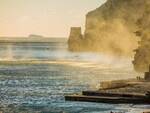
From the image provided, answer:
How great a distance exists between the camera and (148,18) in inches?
6014

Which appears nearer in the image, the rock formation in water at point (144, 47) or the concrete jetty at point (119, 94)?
the concrete jetty at point (119, 94)

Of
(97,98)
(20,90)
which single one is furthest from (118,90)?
(20,90)

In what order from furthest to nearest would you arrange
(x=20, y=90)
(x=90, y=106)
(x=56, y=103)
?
(x=20, y=90) < (x=56, y=103) < (x=90, y=106)

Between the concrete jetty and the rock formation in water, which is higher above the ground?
the rock formation in water

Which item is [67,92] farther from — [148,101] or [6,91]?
[148,101]

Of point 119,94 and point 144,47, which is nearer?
point 119,94

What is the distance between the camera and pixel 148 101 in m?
85.6

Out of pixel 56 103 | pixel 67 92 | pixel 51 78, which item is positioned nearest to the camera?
pixel 56 103

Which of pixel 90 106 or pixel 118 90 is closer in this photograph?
pixel 90 106

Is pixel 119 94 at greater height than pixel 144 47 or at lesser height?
lesser

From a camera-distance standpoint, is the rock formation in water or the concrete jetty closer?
the concrete jetty

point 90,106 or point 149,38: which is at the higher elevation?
point 149,38

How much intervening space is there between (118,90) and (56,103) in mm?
9254

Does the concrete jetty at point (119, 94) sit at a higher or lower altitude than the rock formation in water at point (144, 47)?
lower
